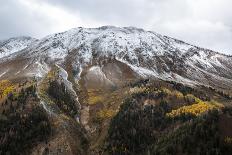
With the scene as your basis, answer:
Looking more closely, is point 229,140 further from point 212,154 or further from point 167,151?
point 167,151

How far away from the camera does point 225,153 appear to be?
185500mm

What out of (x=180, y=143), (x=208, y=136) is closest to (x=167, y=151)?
(x=180, y=143)

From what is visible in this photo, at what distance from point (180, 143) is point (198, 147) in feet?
30.4

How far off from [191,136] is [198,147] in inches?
372

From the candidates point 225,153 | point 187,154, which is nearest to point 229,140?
point 225,153

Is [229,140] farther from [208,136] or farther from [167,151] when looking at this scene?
[167,151]

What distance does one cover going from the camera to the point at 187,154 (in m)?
190

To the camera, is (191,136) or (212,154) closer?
(212,154)

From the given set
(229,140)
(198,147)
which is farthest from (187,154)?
(229,140)

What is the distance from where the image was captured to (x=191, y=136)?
200 meters

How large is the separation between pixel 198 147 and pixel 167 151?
47.2 feet

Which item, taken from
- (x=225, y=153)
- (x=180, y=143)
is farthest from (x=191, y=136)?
(x=225, y=153)

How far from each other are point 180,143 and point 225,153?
2139 centimetres

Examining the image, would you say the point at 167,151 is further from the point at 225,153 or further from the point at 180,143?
the point at 225,153
